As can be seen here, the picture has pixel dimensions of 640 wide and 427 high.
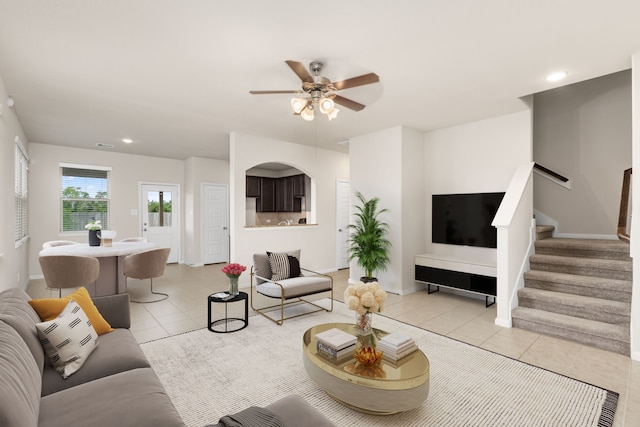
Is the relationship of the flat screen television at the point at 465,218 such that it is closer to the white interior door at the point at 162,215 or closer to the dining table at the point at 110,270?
the dining table at the point at 110,270

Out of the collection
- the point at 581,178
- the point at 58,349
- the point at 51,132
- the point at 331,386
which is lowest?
the point at 331,386

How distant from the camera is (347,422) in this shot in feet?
6.77

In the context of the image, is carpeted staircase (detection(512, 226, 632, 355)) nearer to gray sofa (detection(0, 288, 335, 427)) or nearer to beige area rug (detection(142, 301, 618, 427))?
beige area rug (detection(142, 301, 618, 427))

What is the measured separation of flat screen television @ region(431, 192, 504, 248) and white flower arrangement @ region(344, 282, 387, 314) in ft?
9.70

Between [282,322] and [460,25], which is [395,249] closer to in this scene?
[282,322]

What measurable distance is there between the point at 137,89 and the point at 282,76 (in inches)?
67.4

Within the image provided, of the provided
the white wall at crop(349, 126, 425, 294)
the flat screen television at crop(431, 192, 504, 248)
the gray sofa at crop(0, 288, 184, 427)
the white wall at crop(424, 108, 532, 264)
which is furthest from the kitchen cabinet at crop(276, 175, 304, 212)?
the gray sofa at crop(0, 288, 184, 427)

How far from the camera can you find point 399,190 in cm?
518

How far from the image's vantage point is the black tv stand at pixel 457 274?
4.39 m

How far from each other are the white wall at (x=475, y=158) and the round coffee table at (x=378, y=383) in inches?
127

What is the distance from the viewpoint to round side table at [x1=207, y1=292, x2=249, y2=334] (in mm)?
3527

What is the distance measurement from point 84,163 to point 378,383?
7474mm

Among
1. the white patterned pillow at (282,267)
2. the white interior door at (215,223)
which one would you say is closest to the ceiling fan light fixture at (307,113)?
the white patterned pillow at (282,267)

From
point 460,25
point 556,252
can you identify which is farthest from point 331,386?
point 556,252
